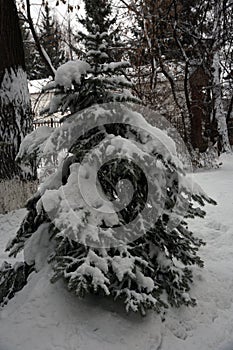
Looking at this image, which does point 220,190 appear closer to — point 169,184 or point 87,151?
point 169,184

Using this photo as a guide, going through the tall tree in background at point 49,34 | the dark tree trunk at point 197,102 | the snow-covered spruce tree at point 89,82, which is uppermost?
the tall tree in background at point 49,34

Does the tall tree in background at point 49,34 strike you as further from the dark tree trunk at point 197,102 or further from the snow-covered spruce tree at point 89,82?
the snow-covered spruce tree at point 89,82

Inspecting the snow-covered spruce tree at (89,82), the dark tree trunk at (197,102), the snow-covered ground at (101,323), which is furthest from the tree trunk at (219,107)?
the snow-covered ground at (101,323)

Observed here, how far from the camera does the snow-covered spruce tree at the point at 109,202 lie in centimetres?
217

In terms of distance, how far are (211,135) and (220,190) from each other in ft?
25.0

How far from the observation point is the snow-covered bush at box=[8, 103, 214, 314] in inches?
85.0

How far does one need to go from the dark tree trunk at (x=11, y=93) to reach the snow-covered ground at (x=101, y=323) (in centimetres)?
408

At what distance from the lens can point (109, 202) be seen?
7.59 ft

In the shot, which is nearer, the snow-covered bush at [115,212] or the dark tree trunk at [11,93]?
the snow-covered bush at [115,212]

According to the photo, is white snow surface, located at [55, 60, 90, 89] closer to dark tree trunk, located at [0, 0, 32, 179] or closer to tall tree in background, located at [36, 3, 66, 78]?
dark tree trunk, located at [0, 0, 32, 179]

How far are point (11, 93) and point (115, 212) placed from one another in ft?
15.4

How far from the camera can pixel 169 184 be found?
244 cm

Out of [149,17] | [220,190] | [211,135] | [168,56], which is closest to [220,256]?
[220,190]

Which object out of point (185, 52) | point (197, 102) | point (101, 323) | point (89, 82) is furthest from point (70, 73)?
point (197, 102)
